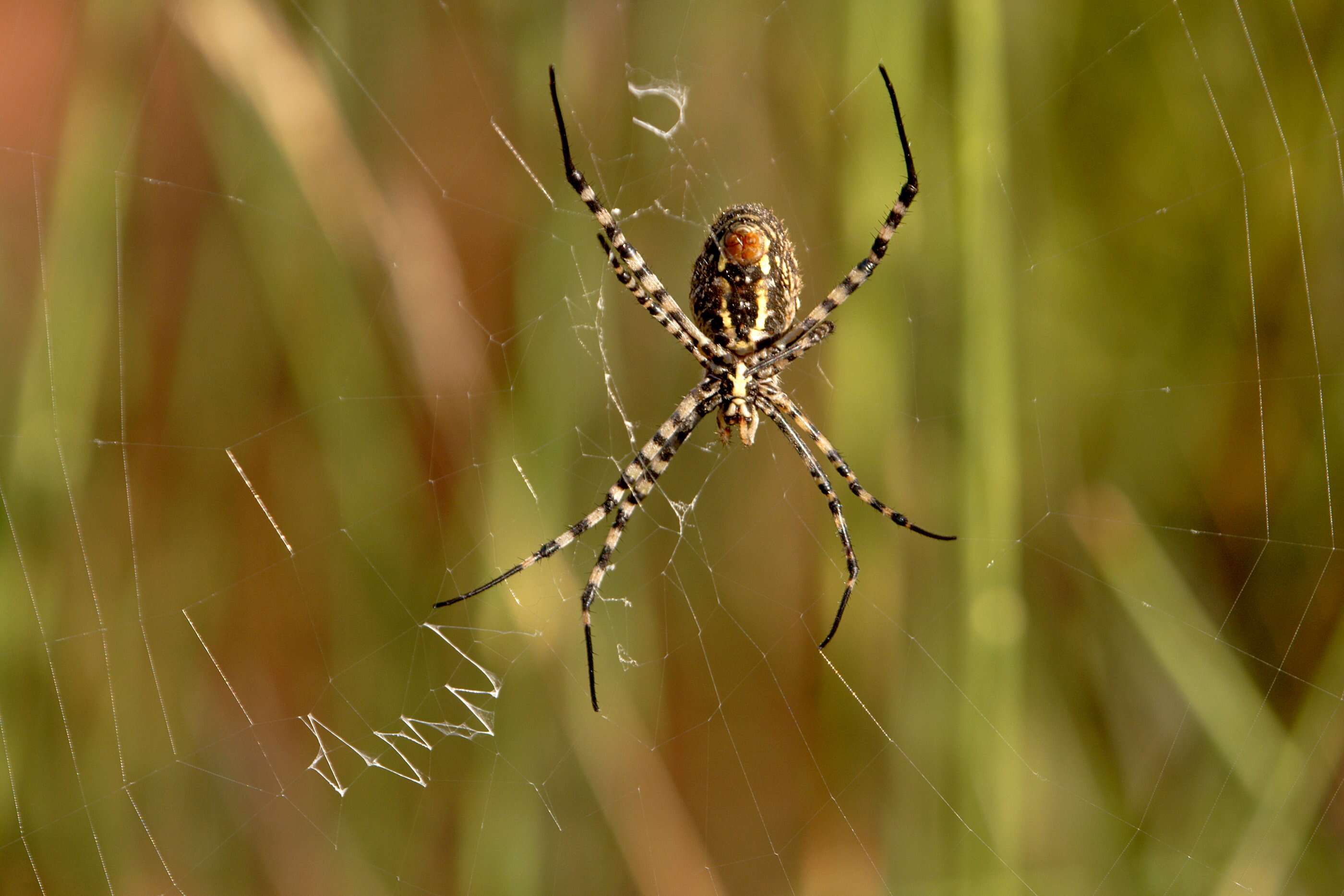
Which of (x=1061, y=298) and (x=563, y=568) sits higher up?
(x=1061, y=298)

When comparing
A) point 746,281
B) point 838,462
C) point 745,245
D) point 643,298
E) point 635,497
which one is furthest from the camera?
point 635,497

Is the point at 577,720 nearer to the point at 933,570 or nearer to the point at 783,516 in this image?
the point at 783,516

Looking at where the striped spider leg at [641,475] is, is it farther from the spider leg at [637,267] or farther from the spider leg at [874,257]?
the spider leg at [874,257]

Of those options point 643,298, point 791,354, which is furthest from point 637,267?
point 791,354

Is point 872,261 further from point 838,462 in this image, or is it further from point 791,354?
point 838,462

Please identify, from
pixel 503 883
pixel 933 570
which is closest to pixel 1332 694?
pixel 933 570

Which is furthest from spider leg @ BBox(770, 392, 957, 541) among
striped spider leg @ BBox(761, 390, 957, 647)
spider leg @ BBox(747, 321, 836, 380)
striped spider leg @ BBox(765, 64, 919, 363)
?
striped spider leg @ BBox(765, 64, 919, 363)
